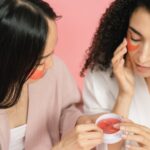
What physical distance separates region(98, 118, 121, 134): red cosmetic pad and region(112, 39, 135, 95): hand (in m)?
0.19

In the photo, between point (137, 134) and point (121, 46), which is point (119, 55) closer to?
point (121, 46)

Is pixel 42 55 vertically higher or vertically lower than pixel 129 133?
higher

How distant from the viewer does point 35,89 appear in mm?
1217

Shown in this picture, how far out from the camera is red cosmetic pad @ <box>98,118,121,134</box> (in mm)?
980

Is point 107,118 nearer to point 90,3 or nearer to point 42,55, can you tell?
point 42,55

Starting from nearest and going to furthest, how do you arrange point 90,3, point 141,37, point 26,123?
point 141,37, point 26,123, point 90,3

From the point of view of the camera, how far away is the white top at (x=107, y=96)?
1.25 metres

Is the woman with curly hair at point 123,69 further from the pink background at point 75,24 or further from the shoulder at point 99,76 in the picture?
the pink background at point 75,24

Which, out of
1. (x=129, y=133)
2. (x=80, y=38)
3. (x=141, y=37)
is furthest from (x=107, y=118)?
(x=80, y=38)

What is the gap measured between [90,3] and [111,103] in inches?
23.4

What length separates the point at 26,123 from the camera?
1214 mm

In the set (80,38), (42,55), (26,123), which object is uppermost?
(42,55)

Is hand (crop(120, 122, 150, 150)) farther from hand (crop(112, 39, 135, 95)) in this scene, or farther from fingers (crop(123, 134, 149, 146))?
hand (crop(112, 39, 135, 95))

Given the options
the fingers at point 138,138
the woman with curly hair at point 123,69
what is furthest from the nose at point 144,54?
the fingers at point 138,138
